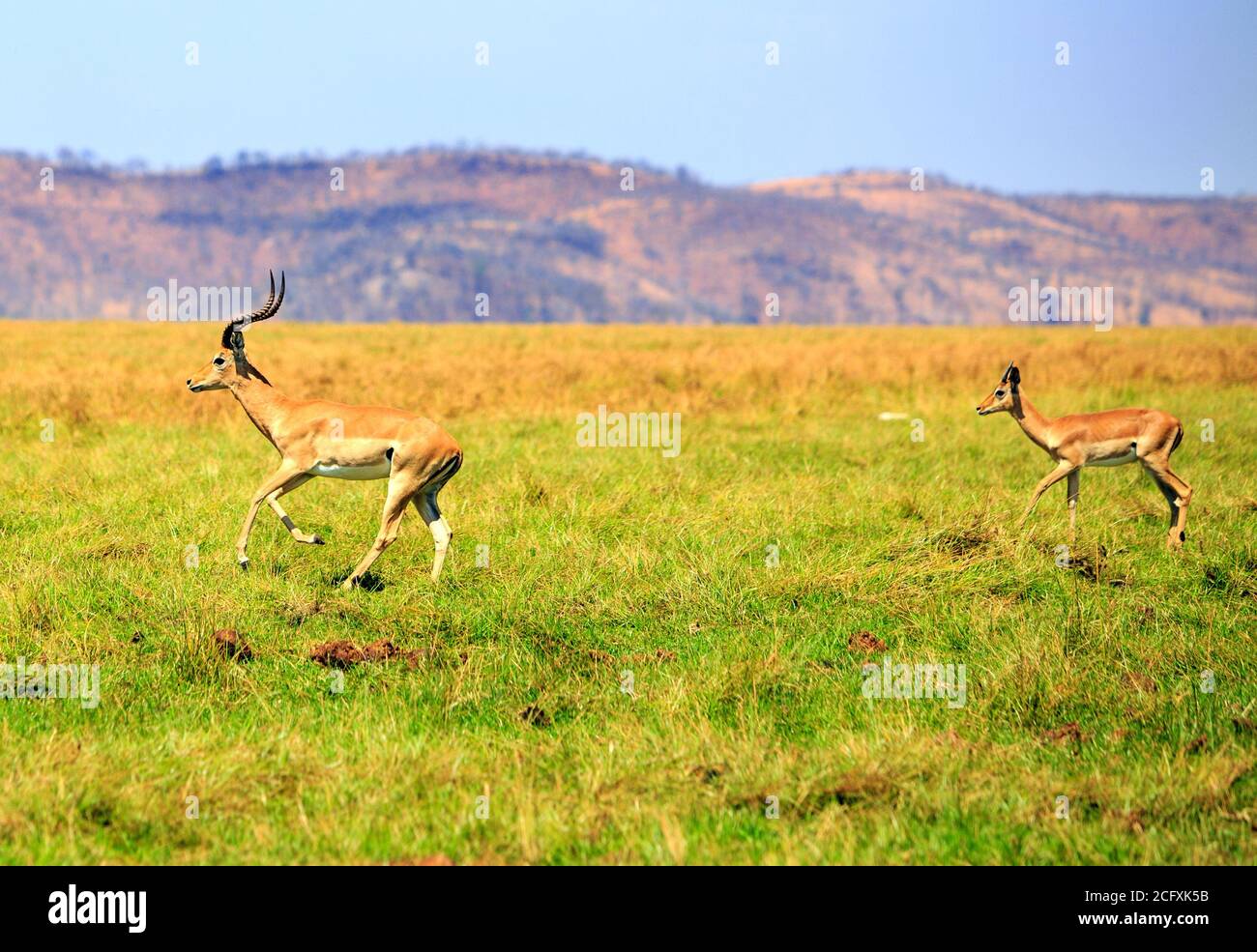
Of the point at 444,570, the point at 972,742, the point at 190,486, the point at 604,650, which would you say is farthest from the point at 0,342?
the point at 972,742

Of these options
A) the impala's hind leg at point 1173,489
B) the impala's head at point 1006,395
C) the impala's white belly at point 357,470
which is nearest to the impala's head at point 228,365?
the impala's white belly at point 357,470

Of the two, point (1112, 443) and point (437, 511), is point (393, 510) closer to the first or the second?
point (437, 511)

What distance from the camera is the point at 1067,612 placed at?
8719mm

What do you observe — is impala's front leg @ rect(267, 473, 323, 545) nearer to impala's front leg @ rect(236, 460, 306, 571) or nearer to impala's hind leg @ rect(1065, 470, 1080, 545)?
impala's front leg @ rect(236, 460, 306, 571)

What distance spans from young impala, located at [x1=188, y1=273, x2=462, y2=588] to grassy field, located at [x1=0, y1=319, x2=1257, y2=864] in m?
0.34

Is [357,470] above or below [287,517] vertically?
above

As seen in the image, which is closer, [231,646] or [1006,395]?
[231,646]

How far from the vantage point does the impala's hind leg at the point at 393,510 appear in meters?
9.51

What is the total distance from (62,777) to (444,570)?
13.6ft

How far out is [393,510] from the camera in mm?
9648

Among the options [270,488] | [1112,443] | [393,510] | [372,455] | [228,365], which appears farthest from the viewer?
[1112,443]

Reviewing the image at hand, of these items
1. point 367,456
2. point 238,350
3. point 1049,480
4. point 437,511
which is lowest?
point 437,511

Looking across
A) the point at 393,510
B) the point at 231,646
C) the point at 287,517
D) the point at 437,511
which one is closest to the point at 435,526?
the point at 437,511

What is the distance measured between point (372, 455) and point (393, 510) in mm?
457
